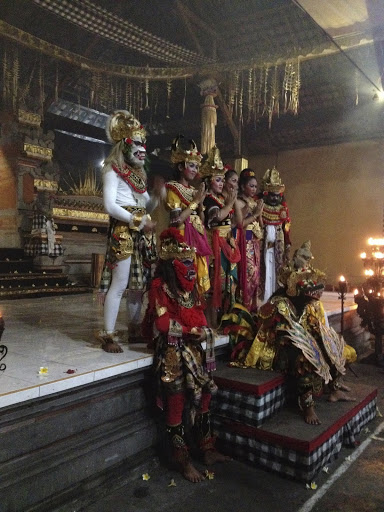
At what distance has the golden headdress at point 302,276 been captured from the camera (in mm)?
3111

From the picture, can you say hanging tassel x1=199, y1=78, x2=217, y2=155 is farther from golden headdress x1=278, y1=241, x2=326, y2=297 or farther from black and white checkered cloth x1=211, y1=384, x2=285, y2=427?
black and white checkered cloth x1=211, y1=384, x2=285, y2=427

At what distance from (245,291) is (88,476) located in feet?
7.32

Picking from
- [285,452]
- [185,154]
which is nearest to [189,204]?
[185,154]

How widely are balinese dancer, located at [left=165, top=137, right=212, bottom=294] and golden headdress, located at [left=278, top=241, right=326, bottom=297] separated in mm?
653

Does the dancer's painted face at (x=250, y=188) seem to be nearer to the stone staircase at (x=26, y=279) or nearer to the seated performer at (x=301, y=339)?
the seated performer at (x=301, y=339)

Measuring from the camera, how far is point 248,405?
286 cm

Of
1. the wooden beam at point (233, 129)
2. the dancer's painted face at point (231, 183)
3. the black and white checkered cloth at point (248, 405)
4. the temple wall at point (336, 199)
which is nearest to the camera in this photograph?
the black and white checkered cloth at point (248, 405)

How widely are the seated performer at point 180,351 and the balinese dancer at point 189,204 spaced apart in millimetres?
468

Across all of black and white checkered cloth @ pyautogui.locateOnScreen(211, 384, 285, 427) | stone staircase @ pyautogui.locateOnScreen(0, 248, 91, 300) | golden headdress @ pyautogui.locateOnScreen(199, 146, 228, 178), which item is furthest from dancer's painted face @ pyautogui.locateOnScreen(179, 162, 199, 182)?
stone staircase @ pyautogui.locateOnScreen(0, 248, 91, 300)

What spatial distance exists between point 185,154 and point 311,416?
6.93 ft

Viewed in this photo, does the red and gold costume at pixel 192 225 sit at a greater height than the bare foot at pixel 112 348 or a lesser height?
greater

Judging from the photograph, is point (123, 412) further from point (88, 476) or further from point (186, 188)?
point (186, 188)

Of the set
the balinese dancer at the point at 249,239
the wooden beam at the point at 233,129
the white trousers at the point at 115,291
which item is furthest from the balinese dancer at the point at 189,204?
the wooden beam at the point at 233,129

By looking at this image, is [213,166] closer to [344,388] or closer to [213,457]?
[344,388]
